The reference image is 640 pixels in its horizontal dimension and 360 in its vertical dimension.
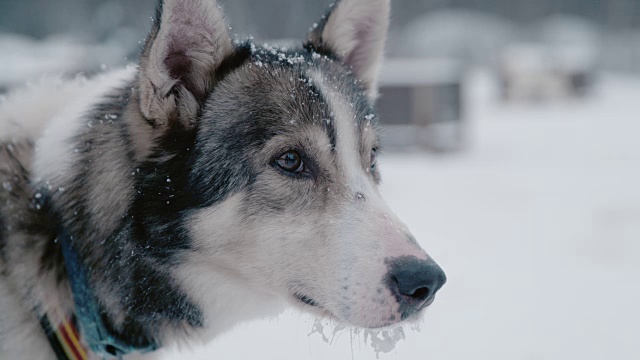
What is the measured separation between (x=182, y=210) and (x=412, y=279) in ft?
2.63

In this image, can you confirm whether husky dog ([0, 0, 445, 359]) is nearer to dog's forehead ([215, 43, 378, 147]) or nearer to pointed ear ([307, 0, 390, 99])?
dog's forehead ([215, 43, 378, 147])

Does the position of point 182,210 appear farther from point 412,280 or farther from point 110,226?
point 412,280

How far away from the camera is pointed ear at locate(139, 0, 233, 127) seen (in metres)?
1.91

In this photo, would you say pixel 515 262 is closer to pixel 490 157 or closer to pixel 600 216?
pixel 600 216

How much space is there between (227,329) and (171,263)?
0.40 m

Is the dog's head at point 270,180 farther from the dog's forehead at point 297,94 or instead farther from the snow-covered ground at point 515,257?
the snow-covered ground at point 515,257

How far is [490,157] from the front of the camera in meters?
11.1

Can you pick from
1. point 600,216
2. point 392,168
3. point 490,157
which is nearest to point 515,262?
point 600,216

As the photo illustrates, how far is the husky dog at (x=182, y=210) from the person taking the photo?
196 cm

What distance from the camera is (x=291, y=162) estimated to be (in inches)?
83.1

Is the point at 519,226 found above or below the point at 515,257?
above

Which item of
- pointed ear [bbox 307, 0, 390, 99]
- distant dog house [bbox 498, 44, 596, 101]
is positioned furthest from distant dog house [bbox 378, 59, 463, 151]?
distant dog house [bbox 498, 44, 596, 101]

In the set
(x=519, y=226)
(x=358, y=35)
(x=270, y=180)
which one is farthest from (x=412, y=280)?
(x=519, y=226)

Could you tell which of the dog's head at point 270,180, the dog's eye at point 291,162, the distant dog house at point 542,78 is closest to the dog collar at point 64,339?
the dog's head at point 270,180
